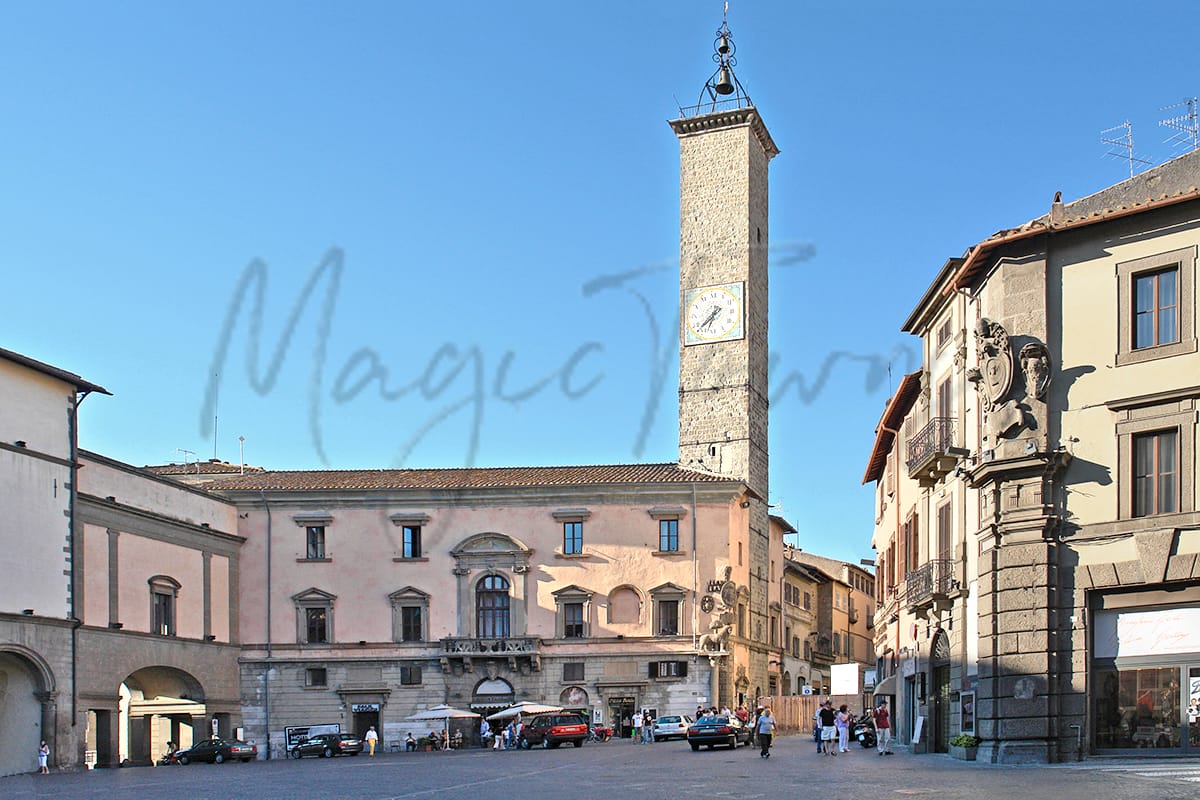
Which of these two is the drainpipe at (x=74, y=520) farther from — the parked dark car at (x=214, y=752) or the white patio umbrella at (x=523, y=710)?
the white patio umbrella at (x=523, y=710)

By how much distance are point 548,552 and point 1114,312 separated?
39.4 m

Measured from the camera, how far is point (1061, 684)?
28594 mm

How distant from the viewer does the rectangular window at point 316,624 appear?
6581 centimetres

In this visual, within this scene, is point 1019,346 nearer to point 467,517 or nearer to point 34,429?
point 34,429

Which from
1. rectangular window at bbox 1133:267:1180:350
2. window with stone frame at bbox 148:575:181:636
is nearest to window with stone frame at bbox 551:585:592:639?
window with stone frame at bbox 148:575:181:636

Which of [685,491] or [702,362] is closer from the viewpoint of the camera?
[685,491]

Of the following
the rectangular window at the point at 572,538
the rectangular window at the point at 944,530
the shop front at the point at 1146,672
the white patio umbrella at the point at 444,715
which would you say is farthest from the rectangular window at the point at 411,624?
the shop front at the point at 1146,672

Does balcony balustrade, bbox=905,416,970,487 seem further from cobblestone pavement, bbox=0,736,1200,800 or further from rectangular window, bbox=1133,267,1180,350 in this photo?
cobblestone pavement, bbox=0,736,1200,800

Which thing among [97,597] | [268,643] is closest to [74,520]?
[97,597]

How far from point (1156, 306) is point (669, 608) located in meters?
38.3

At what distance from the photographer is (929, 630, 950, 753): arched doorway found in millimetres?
35500

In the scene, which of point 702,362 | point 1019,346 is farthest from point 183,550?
point 1019,346

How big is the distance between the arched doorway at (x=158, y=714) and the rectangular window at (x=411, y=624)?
28.7ft

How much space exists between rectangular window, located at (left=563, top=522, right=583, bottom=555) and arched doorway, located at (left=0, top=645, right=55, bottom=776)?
23.8 m
